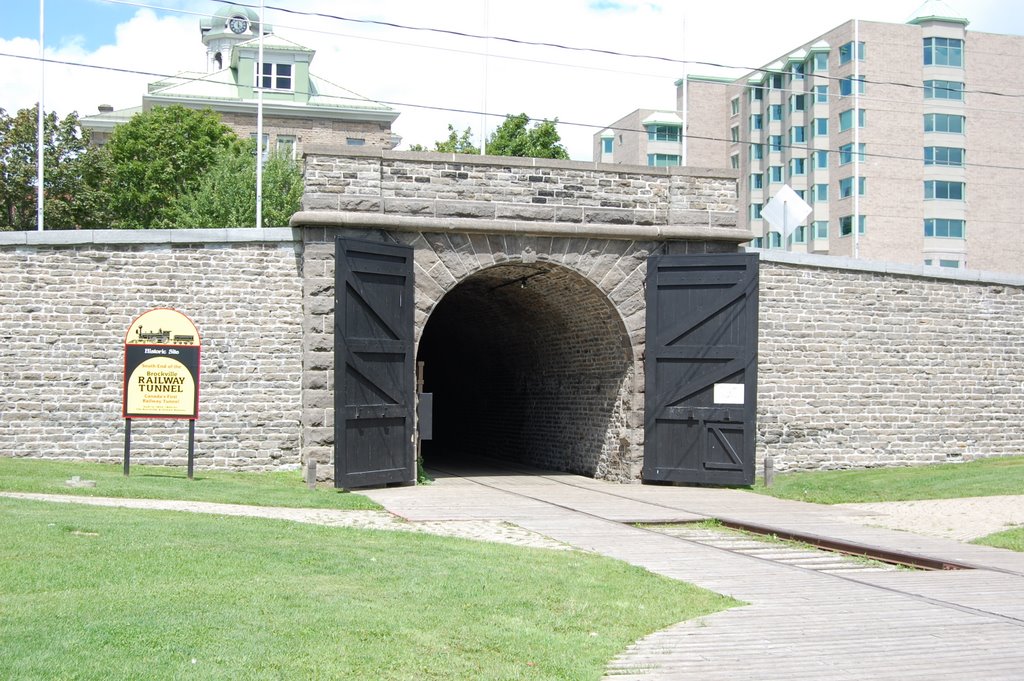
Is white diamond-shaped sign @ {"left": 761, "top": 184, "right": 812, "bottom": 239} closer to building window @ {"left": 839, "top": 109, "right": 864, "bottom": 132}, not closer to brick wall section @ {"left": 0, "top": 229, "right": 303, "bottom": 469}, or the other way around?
brick wall section @ {"left": 0, "top": 229, "right": 303, "bottom": 469}

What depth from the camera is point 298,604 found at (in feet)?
21.9

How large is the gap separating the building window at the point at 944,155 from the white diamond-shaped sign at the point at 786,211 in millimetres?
41645

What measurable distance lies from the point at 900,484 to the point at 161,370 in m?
10.4

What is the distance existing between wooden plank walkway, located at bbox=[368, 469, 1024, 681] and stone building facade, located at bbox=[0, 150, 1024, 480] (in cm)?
379

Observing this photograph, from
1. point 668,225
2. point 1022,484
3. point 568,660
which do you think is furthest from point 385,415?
point 568,660

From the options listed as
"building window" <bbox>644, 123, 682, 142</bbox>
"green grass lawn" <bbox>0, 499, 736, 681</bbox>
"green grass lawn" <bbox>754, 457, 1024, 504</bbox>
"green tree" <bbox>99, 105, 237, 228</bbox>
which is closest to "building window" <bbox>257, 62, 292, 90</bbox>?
"green tree" <bbox>99, 105, 237, 228</bbox>

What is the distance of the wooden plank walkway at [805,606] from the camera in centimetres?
611

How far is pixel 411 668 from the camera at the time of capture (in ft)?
18.5

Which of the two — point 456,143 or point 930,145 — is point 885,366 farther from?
point 930,145

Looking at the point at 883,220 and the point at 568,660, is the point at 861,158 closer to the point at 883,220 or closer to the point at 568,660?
the point at 883,220

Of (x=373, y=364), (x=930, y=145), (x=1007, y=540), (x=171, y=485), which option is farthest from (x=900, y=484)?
(x=930, y=145)

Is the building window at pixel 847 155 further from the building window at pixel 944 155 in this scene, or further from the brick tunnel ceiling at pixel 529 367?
the brick tunnel ceiling at pixel 529 367

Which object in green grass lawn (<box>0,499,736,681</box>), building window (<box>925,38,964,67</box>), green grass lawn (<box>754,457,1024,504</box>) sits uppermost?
building window (<box>925,38,964,67</box>)

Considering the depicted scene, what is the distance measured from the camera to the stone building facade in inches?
643
